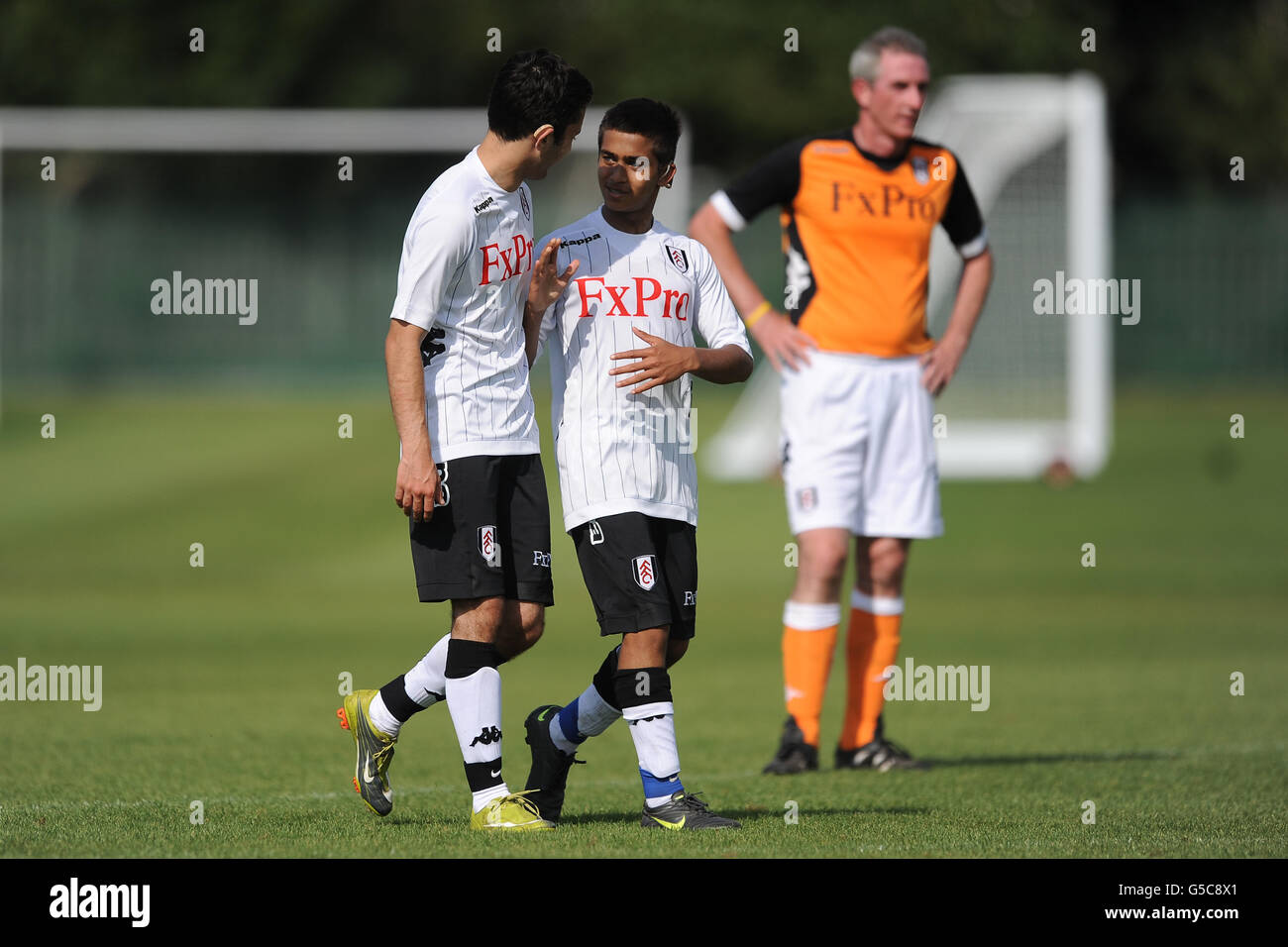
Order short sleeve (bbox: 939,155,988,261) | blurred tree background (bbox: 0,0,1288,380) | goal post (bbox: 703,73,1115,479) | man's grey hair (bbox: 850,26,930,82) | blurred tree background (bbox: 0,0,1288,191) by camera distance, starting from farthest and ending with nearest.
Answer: blurred tree background (bbox: 0,0,1288,191) < blurred tree background (bbox: 0,0,1288,380) < goal post (bbox: 703,73,1115,479) < short sleeve (bbox: 939,155,988,261) < man's grey hair (bbox: 850,26,930,82)

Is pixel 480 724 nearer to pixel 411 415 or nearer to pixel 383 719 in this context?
pixel 383 719

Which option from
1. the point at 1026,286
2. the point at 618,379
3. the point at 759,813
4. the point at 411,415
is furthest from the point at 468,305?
the point at 1026,286

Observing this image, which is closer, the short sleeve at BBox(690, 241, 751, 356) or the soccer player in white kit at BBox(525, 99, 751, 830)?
the soccer player in white kit at BBox(525, 99, 751, 830)

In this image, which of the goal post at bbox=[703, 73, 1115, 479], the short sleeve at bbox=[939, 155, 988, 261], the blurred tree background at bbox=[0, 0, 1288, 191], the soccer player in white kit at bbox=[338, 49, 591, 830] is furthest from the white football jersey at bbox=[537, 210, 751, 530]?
the blurred tree background at bbox=[0, 0, 1288, 191]

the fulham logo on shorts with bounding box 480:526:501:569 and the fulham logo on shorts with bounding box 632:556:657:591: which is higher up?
the fulham logo on shorts with bounding box 480:526:501:569

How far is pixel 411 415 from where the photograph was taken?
5301 mm

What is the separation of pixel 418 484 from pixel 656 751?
113 centimetres

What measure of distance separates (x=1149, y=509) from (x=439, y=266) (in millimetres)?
12929

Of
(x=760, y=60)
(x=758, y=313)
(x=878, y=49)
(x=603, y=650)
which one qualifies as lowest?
(x=603, y=650)

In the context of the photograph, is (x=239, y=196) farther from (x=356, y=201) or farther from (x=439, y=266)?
(x=439, y=266)

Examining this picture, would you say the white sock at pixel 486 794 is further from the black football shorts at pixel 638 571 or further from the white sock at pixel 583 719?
the black football shorts at pixel 638 571

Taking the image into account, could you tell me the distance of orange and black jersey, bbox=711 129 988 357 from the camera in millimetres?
7246

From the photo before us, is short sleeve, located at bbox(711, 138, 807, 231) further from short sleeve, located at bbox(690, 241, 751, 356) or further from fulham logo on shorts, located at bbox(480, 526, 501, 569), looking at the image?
fulham logo on shorts, located at bbox(480, 526, 501, 569)

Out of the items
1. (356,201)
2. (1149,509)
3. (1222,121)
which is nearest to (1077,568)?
(1149,509)
